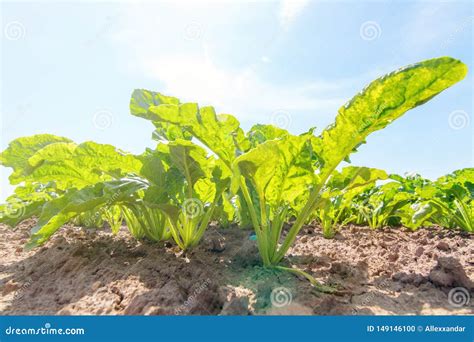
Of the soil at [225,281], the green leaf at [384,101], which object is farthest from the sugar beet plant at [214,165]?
the soil at [225,281]

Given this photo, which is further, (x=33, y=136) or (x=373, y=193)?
(x=373, y=193)

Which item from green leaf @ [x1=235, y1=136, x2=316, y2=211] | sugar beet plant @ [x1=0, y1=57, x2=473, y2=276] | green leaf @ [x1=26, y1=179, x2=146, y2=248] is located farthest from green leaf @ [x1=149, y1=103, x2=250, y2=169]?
green leaf @ [x1=26, y1=179, x2=146, y2=248]

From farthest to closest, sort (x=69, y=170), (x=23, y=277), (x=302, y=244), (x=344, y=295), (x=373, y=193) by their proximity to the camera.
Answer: (x=373, y=193) < (x=302, y=244) < (x=69, y=170) < (x=23, y=277) < (x=344, y=295)

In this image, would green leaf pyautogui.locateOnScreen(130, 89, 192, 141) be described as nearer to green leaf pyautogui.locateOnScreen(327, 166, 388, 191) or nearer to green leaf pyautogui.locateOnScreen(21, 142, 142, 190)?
green leaf pyautogui.locateOnScreen(21, 142, 142, 190)

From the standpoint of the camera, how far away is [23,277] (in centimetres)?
238

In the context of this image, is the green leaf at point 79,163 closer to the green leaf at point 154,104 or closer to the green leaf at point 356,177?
the green leaf at point 154,104

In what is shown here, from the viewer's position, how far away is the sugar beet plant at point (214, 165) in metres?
1.80

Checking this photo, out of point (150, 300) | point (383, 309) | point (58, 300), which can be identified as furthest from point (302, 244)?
point (58, 300)

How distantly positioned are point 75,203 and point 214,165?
36.1 inches

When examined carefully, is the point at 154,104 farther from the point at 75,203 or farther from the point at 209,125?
the point at 75,203

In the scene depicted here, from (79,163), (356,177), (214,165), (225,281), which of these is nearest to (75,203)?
(79,163)

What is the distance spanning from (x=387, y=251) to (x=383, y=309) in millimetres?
1200

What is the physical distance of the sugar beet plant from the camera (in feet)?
5.90

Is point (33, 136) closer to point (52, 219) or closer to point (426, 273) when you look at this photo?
point (52, 219)
